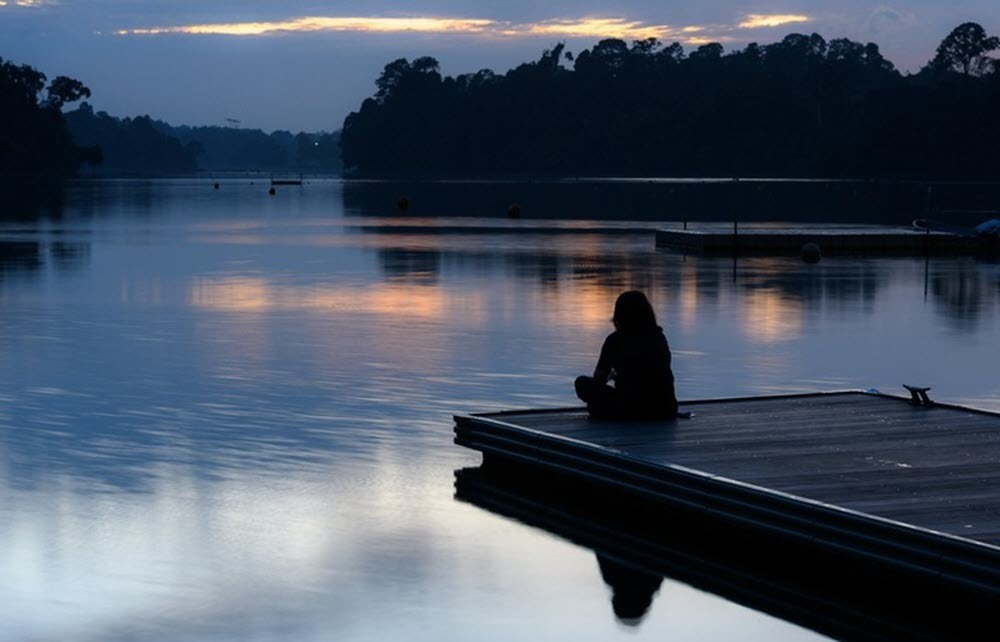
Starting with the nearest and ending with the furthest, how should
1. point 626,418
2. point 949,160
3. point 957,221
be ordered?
point 626,418 < point 957,221 < point 949,160

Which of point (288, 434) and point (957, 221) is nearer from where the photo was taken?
point (288, 434)

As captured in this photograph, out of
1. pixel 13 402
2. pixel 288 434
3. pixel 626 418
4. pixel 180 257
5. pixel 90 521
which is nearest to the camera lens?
pixel 90 521

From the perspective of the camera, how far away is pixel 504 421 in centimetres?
1547

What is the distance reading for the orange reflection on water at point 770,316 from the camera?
27125 mm

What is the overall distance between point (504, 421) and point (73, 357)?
33.3ft

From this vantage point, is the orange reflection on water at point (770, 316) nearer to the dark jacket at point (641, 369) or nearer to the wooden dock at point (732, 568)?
the dark jacket at point (641, 369)

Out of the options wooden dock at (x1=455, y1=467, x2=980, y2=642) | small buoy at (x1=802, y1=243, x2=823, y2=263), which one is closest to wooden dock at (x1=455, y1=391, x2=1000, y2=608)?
wooden dock at (x1=455, y1=467, x2=980, y2=642)

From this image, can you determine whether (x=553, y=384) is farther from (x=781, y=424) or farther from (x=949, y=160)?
(x=949, y=160)

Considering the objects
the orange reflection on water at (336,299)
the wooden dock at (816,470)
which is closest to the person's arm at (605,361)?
the wooden dock at (816,470)

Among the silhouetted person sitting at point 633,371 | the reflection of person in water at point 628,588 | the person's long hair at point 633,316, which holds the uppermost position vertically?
the person's long hair at point 633,316

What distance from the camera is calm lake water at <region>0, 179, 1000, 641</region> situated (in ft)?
35.6

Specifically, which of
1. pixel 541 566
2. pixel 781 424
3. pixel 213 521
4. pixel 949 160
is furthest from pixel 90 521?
pixel 949 160

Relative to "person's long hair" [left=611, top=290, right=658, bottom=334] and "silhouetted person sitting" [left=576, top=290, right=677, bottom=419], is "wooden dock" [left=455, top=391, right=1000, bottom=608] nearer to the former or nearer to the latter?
"silhouetted person sitting" [left=576, top=290, right=677, bottom=419]

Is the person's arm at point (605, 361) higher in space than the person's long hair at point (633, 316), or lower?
lower
